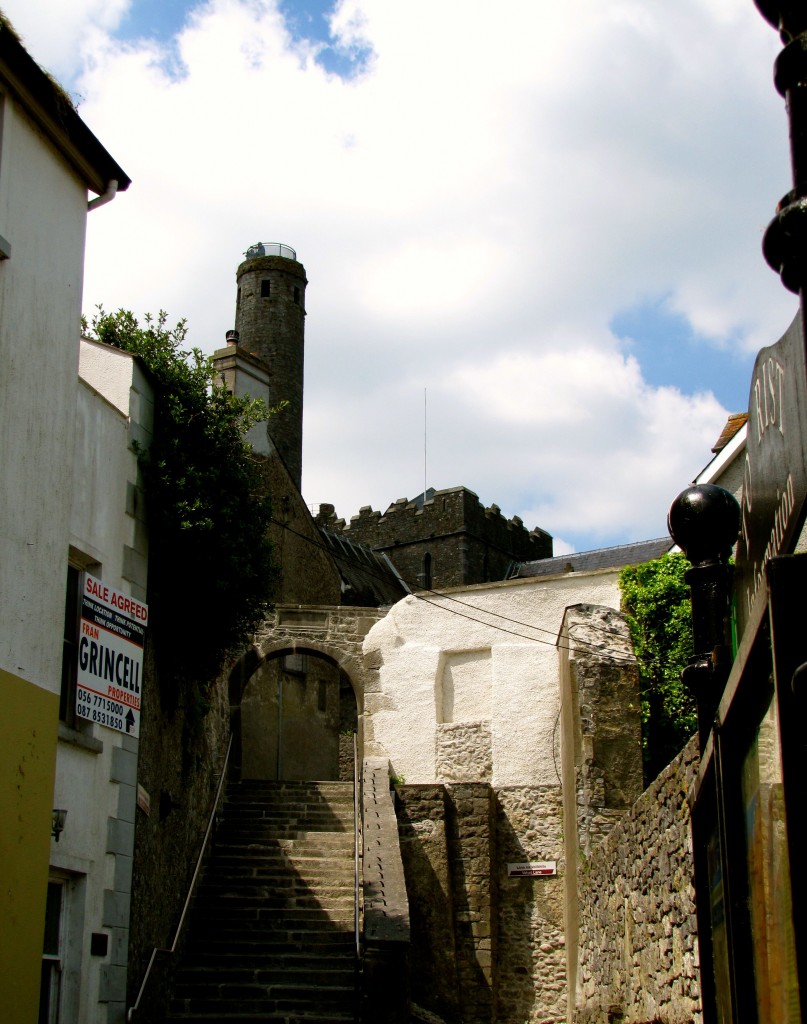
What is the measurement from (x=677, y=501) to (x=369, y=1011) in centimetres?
878

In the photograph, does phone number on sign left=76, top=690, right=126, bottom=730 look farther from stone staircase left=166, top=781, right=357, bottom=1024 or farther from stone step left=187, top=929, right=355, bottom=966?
stone step left=187, top=929, right=355, bottom=966

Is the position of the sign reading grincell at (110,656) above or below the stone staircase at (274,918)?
above

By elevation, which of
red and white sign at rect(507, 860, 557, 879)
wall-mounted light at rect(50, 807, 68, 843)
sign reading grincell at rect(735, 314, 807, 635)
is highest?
sign reading grincell at rect(735, 314, 807, 635)

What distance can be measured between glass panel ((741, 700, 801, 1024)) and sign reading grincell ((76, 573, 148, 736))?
26.0 ft

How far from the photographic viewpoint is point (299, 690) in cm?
2792

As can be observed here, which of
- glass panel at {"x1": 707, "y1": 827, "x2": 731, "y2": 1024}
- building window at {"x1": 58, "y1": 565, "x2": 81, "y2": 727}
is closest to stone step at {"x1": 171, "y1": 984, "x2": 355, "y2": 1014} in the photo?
building window at {"x1": 58, "y1": 565, "x2": 81, "y2": 727}

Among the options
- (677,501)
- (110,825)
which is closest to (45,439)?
(110,825)

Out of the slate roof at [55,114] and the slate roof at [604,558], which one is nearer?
the slate roof at [55,114]

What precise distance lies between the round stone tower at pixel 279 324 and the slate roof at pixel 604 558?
10060mm

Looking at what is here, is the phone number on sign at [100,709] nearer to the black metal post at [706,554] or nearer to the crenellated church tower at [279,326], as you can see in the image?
the black metal post at [706,554]

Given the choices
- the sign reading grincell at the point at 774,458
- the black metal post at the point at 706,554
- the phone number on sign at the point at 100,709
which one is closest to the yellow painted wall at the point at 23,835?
the phone number on sign at the point at 100,709

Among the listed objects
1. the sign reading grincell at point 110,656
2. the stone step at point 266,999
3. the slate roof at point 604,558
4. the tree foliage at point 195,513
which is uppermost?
the slate roof at point 604,558

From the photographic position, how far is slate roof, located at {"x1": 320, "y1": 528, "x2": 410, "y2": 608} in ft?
117

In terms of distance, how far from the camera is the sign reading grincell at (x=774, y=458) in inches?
104
